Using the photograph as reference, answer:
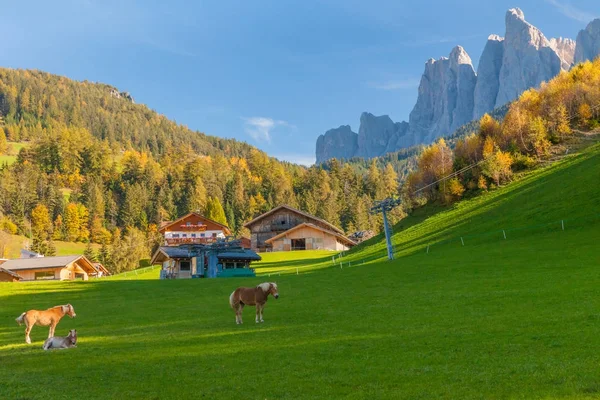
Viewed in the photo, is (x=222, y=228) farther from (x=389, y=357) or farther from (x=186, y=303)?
(x=389, y=357)

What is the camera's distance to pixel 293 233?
339ft

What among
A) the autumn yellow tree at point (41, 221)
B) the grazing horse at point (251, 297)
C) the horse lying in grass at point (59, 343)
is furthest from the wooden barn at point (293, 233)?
the horse lying in grass at point (59, 343)

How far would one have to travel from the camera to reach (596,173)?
57.2m

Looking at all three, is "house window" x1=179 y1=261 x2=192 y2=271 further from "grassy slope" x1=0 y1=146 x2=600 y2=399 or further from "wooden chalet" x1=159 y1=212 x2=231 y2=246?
"wooden chalet" x1=159 y1=212 x2=231 y2=246

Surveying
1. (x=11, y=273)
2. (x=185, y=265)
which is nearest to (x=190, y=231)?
(x=11, y=273)

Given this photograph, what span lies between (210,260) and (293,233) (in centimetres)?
3983

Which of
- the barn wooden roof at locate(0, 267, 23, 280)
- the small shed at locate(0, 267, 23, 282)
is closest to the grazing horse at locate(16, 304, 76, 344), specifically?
the barn wooden roof at locate(0, 267, 23, 280)

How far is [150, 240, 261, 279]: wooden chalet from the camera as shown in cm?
6394

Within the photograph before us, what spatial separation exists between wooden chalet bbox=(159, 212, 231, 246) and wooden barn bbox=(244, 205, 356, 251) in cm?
919

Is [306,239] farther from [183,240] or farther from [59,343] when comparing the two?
[59,343]

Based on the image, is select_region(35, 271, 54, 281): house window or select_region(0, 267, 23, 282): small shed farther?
select_region(35, 271, 54, 281): house window

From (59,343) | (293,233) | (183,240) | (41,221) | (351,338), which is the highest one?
(41,221)

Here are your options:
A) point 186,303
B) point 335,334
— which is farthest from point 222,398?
point 186,303

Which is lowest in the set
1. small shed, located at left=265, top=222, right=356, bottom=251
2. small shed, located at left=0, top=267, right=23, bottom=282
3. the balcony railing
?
small shed, located at left=0, top=267, right=23, bottom=282
